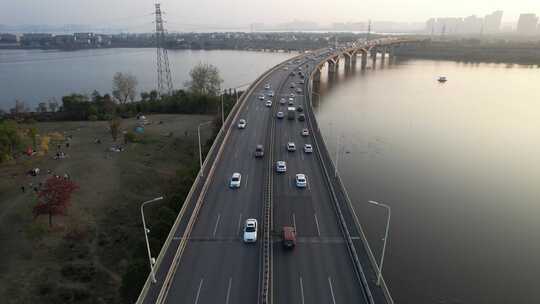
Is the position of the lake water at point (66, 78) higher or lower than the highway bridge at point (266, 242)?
higher

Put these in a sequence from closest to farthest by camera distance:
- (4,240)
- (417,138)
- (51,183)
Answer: (4,240) → (51,183) → (417,138)

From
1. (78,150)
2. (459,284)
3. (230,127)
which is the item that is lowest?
(459,284)

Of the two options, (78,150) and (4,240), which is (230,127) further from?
(4,240)

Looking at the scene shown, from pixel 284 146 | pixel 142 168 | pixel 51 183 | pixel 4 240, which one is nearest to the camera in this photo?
pixel 4 240

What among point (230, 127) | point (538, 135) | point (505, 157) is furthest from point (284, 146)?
point (538, 135)

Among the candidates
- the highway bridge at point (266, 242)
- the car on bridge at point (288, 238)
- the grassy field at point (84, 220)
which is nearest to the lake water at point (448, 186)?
the highway bridge at point (266, 242)

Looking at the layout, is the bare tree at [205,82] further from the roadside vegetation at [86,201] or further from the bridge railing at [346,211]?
the bridge railing at [346,211]

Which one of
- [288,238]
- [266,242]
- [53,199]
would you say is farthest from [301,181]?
[53,199]
